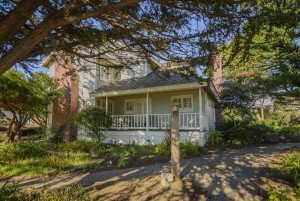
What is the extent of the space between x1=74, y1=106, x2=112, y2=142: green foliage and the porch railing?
1921 mm

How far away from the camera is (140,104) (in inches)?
655

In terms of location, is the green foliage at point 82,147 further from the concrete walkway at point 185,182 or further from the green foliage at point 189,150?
the concrete walkway at point 185,182

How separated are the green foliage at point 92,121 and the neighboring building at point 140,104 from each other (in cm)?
61

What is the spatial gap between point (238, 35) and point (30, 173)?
746 cm

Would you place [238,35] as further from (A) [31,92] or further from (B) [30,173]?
(A) [31,92]

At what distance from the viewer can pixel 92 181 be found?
20.9 ft

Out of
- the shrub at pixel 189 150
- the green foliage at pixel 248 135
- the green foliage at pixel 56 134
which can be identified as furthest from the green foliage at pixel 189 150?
the green foliage at pixel 56 134

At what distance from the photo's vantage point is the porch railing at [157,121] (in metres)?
13.1

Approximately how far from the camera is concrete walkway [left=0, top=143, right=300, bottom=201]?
4.92 meters

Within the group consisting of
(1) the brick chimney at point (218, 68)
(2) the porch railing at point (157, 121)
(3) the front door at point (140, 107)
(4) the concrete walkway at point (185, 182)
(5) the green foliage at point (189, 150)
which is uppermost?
(1) the brick chimney at point (218, 68)

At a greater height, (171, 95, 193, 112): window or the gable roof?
the gable roof

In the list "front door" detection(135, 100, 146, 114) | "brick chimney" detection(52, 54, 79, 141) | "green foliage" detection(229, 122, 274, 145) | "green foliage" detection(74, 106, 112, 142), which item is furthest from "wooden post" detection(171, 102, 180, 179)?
"brick chimney" detection(52, 54, 79, 141)

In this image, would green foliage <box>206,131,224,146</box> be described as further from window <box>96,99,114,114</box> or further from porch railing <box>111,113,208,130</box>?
window <box>96,99,114,114</box>

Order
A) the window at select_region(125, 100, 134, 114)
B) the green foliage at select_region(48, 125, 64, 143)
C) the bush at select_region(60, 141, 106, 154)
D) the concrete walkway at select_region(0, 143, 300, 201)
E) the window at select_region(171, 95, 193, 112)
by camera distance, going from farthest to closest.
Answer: the window at select_region(125, 100, 134, 114) → the green foliage at select_region(48, 125, 64, 143) → the window at select_region(171, 95, 193, 112) → the bush at select_region(60, 141, 106, 154) → the concrete walkway at select_region(0, 143, 300, 201)
